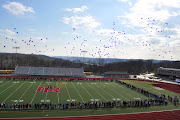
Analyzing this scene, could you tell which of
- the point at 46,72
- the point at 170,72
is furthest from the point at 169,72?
the point at 46,72

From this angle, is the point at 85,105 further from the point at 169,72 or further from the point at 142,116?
the point at 169,72

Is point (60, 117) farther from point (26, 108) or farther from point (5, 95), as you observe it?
point (5, 95)

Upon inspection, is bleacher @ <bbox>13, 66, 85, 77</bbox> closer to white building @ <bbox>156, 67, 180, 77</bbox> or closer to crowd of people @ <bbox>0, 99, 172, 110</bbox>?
crowd of people @ <bbox>0, 99, 172, 110</bbox>

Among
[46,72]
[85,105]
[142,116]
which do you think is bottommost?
[142,116]

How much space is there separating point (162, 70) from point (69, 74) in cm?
3550

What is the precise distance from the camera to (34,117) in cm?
1683

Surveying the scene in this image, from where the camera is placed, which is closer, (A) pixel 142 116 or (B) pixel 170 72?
(A) pixel 142 116

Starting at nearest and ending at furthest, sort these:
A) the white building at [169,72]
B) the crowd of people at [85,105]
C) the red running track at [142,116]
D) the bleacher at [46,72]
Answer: the red running track at [142,116] < the crowd of people at [85,105] < the bleacher at [46,72] < the white building at [169,72]

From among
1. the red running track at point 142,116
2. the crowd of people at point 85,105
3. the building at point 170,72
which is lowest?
the red running track at point 142,116

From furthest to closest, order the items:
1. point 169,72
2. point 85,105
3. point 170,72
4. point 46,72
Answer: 1. point 169,72
2. point 170,72
3. point 46,72
4. point 85,105

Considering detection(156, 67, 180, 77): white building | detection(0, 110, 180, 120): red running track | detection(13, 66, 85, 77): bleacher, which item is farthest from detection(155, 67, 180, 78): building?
detection(0, 110, 180, 120): red running track

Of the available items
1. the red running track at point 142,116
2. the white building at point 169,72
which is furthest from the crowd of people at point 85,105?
the white building at point 169,72

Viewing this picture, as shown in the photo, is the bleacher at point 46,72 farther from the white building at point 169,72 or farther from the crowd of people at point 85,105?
the white building at point 169,72

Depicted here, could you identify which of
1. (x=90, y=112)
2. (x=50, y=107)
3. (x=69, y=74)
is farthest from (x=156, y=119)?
(x=69, y=74)
